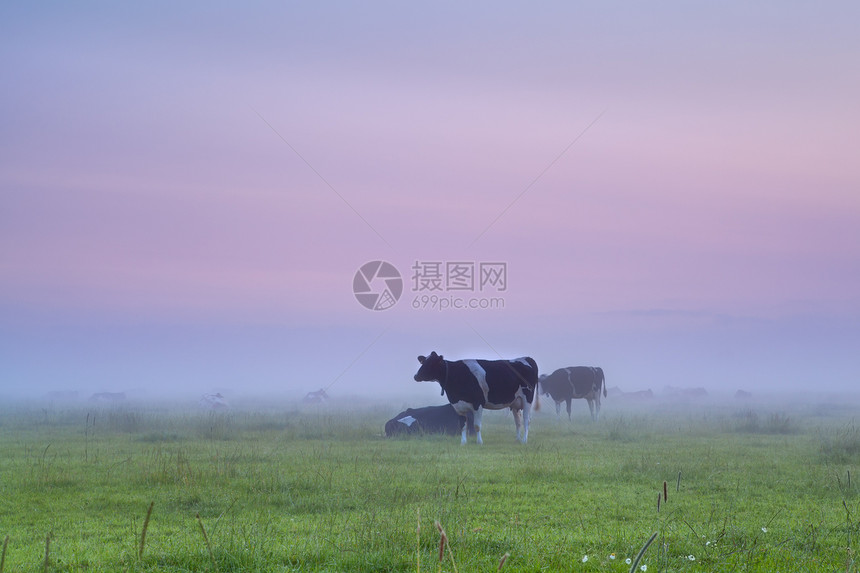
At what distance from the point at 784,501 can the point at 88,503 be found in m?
9.65

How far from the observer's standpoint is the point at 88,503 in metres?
10.9

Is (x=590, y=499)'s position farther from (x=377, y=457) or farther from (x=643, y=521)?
(x=377, y=457)

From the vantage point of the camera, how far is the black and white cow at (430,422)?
21172mm

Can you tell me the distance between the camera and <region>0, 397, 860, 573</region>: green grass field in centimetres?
748

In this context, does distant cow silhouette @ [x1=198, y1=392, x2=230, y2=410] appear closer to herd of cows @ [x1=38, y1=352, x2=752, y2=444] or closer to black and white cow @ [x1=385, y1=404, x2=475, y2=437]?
black and white cow @ [x1=385, y1=404, x2=475, y2=437]

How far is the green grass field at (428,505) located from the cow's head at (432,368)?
7.11 ft

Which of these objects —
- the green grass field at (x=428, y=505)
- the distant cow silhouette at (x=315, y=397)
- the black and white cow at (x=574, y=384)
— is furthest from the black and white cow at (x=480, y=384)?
the distant cow silhouette at (x=315, y=397)

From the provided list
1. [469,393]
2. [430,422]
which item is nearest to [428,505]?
[469,393]

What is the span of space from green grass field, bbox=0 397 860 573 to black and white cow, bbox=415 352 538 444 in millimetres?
1857

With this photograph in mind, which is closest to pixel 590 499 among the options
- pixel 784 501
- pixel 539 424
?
pixel 784 501

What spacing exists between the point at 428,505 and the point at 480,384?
37.9 feet

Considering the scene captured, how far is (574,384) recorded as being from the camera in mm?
33531

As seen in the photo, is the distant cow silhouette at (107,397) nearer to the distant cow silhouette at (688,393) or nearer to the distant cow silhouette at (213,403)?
the distant cow silhouette at (213,403)

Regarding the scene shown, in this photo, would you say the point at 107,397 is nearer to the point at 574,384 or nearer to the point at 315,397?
the point at 315,397
